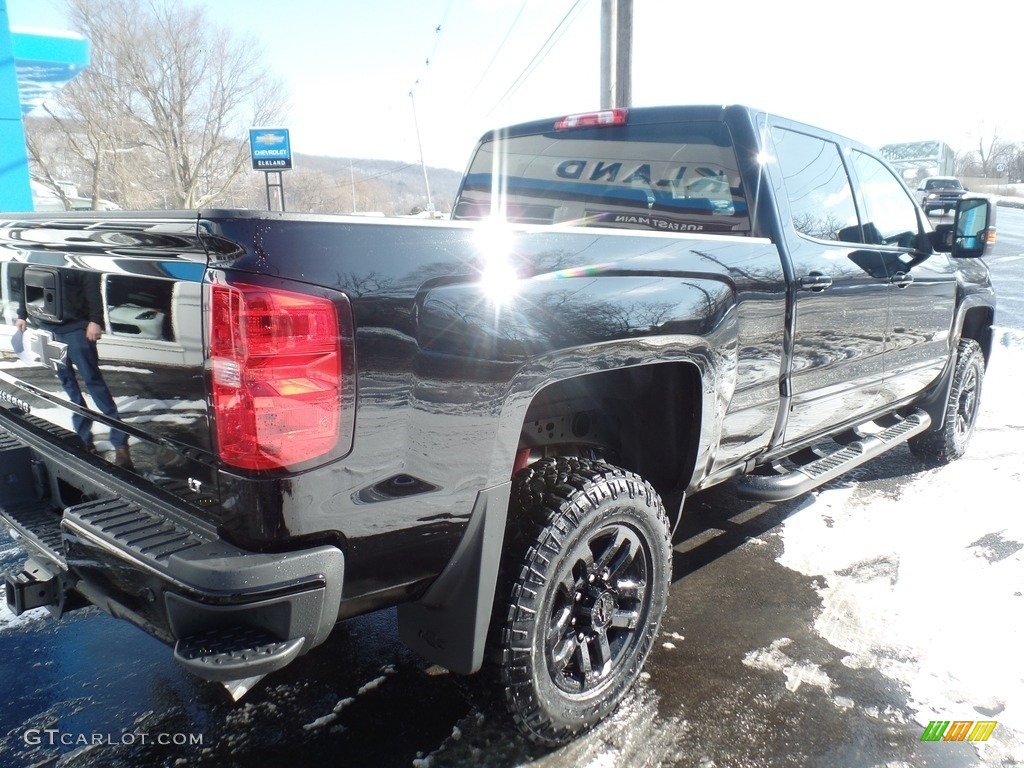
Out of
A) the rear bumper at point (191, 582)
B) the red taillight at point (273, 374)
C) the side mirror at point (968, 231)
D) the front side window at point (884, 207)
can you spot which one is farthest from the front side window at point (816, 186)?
the rear bumper at point (191, 582)

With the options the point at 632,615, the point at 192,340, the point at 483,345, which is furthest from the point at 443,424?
the point at 632,615

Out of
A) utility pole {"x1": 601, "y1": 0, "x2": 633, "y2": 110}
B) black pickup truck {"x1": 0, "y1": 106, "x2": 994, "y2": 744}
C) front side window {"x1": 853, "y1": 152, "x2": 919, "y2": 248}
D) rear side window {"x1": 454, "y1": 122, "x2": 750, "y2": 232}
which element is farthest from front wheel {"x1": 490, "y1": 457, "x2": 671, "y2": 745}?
utility pole {"x1": 601, "y1": 0, "x2": 633, "y2": 110}

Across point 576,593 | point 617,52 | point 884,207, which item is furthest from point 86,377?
point 617,52

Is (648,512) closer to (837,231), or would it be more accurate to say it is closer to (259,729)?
(259,729)

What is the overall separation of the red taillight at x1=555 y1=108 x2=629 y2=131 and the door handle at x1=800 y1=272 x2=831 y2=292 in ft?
3.60

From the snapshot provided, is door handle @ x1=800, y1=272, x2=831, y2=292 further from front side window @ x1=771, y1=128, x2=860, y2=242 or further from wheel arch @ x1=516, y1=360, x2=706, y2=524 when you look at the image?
wheel arch @ x1=516, y1=360, x2=706, y2=524

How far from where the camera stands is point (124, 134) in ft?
110

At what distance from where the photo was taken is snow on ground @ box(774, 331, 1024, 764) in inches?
99.2

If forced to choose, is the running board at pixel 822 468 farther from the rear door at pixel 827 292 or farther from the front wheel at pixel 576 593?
the front wheel at pixel 576 593

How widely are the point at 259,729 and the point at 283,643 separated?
3.25 feet

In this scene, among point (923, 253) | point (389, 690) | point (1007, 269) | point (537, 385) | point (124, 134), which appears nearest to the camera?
point (537, 385)

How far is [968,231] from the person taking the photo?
4.16 m

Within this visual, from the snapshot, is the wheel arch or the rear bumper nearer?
the rear bumper

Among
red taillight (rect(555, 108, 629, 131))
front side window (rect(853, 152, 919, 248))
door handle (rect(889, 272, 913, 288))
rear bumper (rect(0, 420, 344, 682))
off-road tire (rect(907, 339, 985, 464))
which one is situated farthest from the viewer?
off-road tire (rect(907, 339, 985, 464))
